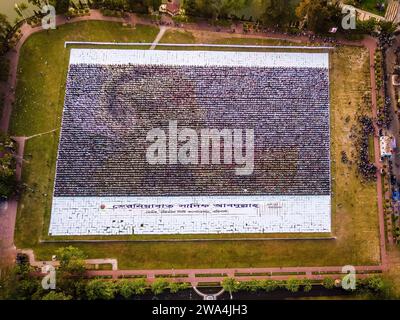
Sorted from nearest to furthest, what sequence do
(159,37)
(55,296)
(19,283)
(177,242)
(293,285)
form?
(55,296), (19,283), (293,285), (177,242), (159,37)

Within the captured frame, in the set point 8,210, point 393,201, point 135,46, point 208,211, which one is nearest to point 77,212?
point 8,210

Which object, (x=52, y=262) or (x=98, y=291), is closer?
(x=98, y=291)

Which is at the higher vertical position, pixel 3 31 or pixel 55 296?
pixel 3 31

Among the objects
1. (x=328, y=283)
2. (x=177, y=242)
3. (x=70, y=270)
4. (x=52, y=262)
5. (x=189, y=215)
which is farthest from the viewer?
(x=189, y=215)

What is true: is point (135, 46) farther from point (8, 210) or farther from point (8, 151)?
point (8, 210)

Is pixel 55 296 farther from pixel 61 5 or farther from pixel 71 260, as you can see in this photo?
pixel 61 5

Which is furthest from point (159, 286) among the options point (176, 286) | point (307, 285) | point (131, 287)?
point (307, 285)

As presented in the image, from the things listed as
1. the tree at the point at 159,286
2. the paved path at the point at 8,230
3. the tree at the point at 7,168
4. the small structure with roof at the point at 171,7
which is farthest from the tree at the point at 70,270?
the small structure with roof at the point at 171,7
